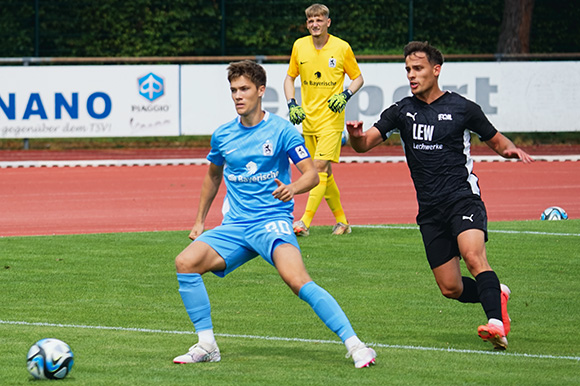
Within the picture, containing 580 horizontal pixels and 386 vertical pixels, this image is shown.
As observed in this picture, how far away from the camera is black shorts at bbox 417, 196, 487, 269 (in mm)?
7875

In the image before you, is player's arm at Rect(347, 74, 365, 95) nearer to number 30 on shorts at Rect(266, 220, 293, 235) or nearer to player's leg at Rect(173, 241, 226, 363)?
number 30 on shorts at Rect(266, 220, 293, 235)

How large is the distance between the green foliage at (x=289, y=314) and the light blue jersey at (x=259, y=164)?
0.93 meters

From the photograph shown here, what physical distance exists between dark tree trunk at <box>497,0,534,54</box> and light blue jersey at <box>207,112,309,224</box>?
24.5 m

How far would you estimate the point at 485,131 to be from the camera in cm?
804

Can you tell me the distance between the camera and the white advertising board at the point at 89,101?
23453 millimetres

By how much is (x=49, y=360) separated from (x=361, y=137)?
2.64 m

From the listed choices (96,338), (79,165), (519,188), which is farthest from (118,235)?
(79,165)

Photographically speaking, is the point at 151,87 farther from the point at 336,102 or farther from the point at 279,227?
the point at 279,227

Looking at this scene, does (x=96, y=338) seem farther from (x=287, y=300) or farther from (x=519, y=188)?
(x=519, y=188)

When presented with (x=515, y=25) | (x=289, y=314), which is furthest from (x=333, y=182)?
(x=515, y=25)

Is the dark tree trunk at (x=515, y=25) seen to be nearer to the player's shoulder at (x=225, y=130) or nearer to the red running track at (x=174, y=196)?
the red running track at (x=174, y=196)

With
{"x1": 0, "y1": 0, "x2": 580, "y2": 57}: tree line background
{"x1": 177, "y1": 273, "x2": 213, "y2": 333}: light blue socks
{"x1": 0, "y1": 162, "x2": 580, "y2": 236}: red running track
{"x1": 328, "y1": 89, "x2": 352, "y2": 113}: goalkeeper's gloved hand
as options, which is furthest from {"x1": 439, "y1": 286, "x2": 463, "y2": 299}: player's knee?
{"x1": 0, "y1": 0, "x2": 580, "y2": 57}: tree line background

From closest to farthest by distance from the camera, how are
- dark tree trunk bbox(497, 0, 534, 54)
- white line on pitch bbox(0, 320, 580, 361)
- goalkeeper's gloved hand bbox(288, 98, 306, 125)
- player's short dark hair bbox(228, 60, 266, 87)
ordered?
player's short dark hair bbox(228, 60, 266, 87)
white line on pitch bbox(0, 320, 580, 361)
goalkeeper's gloved hand bbox(288, 98, 306, 125)
dark tree trunk bbox(497, 0, 534, 54)

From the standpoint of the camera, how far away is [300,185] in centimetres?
714
